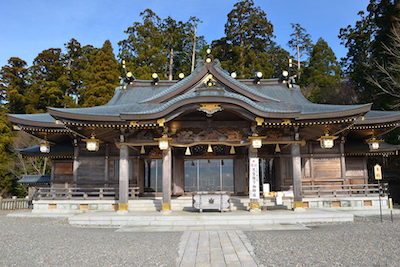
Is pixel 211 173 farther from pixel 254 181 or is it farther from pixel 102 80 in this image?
pixel 102 80

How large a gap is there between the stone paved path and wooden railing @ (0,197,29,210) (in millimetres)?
17322

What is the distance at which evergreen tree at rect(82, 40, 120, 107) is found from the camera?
30969mm

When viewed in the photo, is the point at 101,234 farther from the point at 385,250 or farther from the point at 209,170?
the point at 209,170

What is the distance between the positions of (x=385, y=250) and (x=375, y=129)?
32.9 feet

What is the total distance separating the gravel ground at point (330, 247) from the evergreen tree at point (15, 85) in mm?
35029

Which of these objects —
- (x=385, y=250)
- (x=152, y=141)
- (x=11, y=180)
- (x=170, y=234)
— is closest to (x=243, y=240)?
(x=170, y=234)

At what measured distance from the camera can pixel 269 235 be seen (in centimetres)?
844

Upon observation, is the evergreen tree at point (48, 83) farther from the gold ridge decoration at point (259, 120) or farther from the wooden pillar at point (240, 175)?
the gold ridge decoration at point (259, 120)

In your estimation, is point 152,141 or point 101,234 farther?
point 152,141

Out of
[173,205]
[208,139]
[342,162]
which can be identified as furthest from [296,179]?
[173,205]

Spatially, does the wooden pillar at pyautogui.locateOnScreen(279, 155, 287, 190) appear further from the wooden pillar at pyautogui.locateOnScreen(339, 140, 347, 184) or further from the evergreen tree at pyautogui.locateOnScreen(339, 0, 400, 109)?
the evergreen tree at pyautogui.locateOnScreen(339, 0, 400, 109)

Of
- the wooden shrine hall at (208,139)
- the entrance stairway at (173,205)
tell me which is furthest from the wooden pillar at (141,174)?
the entrance stairway at (173,205)

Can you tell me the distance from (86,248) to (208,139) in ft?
23.8

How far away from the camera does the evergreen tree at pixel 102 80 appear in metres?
31.0
